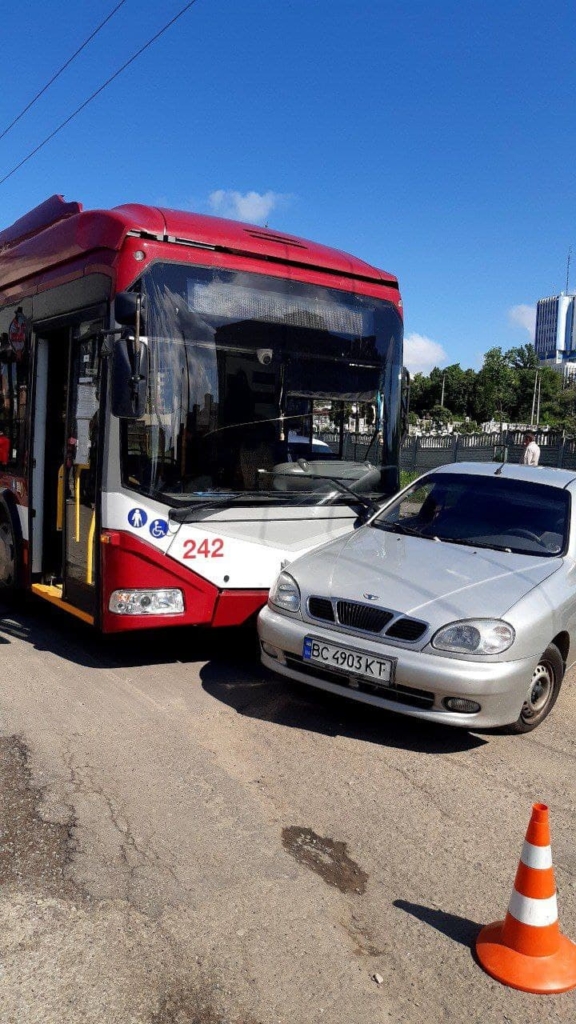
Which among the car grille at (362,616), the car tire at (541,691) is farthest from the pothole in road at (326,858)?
the car tire at (541,691)

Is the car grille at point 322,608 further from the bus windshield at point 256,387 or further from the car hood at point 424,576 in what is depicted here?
the bus windshield at point 256,387

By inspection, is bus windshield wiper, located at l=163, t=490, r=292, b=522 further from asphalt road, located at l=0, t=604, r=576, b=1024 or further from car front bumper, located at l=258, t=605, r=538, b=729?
car front bumper, located at l=258, t=605, r=538, b=729

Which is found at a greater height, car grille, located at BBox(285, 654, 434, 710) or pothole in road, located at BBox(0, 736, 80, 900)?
car grille, located at BBox(285, 654, 434, 710)

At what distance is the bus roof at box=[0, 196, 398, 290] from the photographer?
19.0ft

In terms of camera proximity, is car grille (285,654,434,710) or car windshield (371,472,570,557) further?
car windshield (371,472,570,557)

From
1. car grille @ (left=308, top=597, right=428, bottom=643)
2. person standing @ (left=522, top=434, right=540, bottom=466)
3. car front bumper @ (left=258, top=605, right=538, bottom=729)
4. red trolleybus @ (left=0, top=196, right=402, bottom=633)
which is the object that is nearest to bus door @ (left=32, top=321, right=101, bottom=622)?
red trolleybus @ (left=0, top=196, right=402, bottom=633)

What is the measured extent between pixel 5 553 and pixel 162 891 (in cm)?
505

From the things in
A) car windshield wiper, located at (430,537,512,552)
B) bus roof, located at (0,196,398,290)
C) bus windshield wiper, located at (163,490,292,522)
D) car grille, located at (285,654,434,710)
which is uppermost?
bus roof, located at (0,196,398,290)

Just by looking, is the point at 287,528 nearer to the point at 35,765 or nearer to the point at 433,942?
the point at 35,765

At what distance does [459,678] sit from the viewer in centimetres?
454

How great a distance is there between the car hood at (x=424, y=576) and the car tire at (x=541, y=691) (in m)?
0.46

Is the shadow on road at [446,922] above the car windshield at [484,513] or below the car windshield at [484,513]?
below

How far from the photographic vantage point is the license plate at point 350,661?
15.6 feet

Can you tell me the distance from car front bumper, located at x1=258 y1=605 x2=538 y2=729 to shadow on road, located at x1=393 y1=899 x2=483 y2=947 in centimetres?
144
